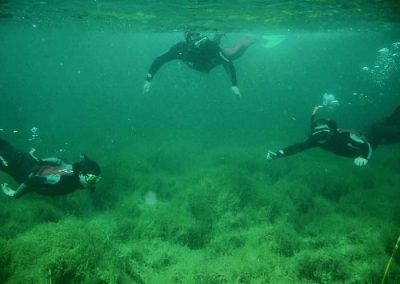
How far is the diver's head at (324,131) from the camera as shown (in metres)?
9.85

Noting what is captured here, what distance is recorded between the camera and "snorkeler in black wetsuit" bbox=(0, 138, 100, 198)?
909 centimetres

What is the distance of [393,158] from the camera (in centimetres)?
2012

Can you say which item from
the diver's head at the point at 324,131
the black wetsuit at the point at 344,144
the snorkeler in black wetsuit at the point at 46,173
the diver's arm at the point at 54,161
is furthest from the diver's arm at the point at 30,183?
the diver's head at the point at 324,131

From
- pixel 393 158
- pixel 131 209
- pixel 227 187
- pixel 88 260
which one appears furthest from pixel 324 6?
pixel 88 260

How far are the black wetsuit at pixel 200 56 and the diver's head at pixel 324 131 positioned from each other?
3435 millimetres

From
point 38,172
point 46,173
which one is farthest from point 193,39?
point 38,172

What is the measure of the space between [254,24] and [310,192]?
17.1 m

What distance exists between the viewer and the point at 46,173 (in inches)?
379

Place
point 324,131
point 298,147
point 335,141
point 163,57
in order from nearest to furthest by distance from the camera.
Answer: point 324,131
point 335,141
point 298,147
point 163,57

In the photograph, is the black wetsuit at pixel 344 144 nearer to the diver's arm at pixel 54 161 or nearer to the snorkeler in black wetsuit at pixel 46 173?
the snorkeler in black wetsuit at pixel 46 173

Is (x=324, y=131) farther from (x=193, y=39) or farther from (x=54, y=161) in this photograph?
(x=54, y=161)

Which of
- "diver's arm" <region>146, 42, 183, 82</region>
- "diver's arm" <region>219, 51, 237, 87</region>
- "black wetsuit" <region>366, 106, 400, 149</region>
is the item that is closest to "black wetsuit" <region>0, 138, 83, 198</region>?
"diver's arm" <region>146, 42, 183, 82</region>

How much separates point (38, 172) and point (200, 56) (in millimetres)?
6737

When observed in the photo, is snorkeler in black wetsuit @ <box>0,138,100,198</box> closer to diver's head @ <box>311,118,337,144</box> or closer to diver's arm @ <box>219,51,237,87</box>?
diver's arm @ <box>219,51,237,87</box>
